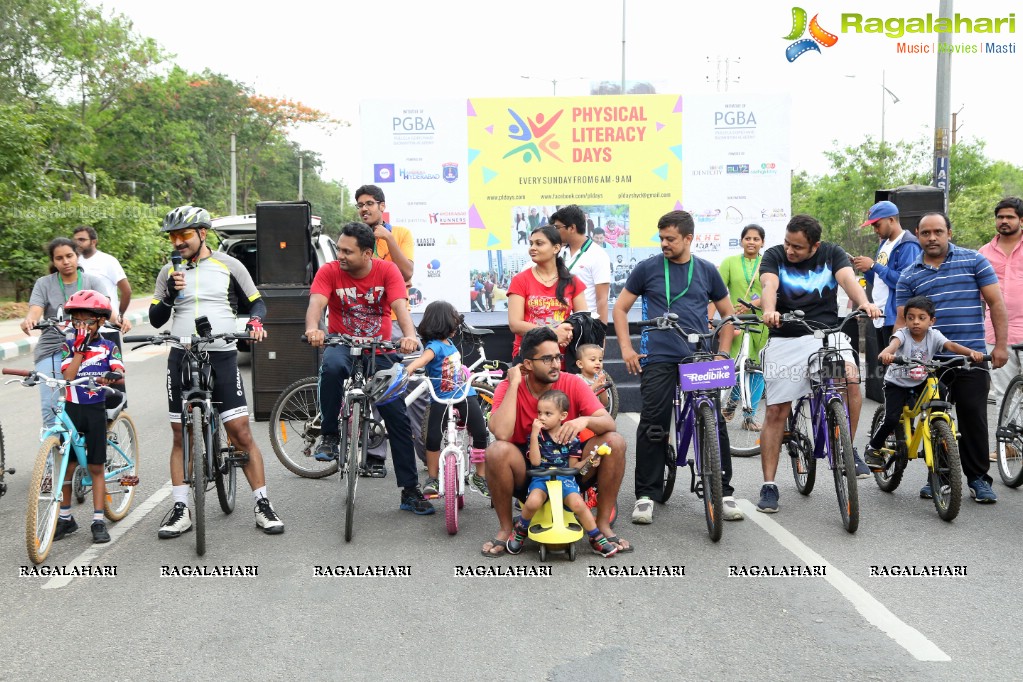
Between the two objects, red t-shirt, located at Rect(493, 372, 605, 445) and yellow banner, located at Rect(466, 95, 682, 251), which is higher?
yellow banner, located at Rect(466, 95, 682, 251)

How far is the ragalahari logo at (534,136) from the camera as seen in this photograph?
13812 mm

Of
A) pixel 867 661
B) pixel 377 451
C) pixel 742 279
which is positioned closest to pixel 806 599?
pixel 867 661

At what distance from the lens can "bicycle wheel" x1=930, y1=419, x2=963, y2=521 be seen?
6434 mm

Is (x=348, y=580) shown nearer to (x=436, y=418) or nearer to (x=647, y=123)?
(x=436, y=418)

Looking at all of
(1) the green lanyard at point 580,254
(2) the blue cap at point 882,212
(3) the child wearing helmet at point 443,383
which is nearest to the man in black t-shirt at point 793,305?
(1) the green lanyard at point 580,254

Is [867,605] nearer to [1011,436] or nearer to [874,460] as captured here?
[874,460]

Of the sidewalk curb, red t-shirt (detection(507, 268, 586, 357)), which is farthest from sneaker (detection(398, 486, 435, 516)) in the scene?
the sidewalk curb

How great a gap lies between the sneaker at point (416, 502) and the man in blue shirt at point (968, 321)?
3312mm

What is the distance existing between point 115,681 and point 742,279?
743 centimetres

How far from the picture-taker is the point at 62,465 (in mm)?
6098

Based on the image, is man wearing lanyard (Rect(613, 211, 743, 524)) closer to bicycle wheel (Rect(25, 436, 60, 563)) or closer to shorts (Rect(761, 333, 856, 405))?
shorts (Rect(761, 333, 856, 405))

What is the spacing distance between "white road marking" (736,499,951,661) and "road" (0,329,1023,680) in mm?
13

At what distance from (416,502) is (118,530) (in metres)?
1.86

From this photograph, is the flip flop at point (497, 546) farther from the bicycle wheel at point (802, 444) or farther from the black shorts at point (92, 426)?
the black shorts at point (92, 426)
